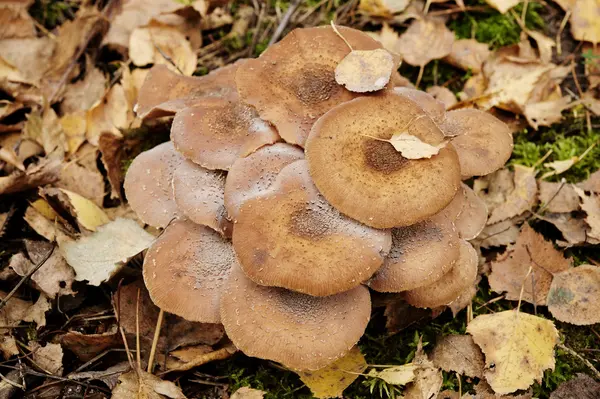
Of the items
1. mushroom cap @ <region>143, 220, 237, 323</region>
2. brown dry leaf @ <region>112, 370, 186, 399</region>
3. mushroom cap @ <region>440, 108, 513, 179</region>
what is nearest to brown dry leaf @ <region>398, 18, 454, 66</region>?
mushroom cap @ <region>440, 108, 513, 179</region>

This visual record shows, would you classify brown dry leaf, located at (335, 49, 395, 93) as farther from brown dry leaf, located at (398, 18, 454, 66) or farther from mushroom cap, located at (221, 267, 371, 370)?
brown dry leaf, located at (398, 18, 454, 66)

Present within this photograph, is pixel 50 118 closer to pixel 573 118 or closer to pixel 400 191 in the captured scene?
pixel 400 191

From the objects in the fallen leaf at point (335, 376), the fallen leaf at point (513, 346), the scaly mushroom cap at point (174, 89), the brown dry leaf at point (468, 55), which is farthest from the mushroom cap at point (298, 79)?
the fallen leaf at point (513, 346)

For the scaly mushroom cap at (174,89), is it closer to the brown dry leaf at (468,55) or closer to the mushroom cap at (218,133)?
the mushroom cap at (218,133)

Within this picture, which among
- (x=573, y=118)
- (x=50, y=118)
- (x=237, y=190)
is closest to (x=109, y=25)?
(x=50, y=118)

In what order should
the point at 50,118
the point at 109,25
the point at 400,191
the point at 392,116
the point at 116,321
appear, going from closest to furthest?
the point at 400,191, the point at 392,116, the point at 116,321, the point at 50,118, the point at 109,25
